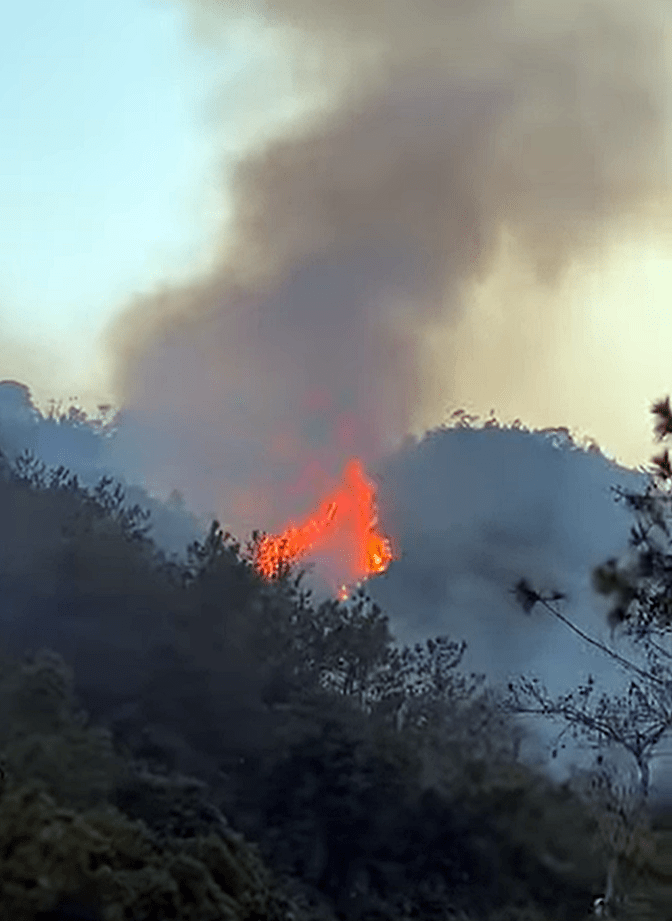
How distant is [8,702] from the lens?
70.8ft

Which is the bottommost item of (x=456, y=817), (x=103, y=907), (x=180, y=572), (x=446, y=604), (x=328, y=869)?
(x=103, y=907)

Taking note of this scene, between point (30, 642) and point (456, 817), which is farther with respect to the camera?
point (30, 642)

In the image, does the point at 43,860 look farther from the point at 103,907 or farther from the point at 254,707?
the point at 254,707

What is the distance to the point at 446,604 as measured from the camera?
2447 inches

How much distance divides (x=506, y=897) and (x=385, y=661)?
41.9 ft

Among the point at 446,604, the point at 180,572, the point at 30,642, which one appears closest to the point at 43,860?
the point at 30,642

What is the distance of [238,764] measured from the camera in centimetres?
2347

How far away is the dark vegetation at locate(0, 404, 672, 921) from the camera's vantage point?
14312mm

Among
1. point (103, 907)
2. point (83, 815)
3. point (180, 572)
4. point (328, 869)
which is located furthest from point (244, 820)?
point (180, 572)

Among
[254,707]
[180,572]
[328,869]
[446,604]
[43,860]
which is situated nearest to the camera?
[43,860]

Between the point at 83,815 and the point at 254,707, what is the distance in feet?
34.3

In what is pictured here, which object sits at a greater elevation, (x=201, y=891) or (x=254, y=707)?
(x=254, y=707)

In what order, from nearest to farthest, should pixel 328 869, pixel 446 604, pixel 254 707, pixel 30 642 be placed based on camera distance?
1. pixel 328 869
2. pixel 254 707
3. pixel 30 642
4. pixel 446 604

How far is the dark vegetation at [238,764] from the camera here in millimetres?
14312
